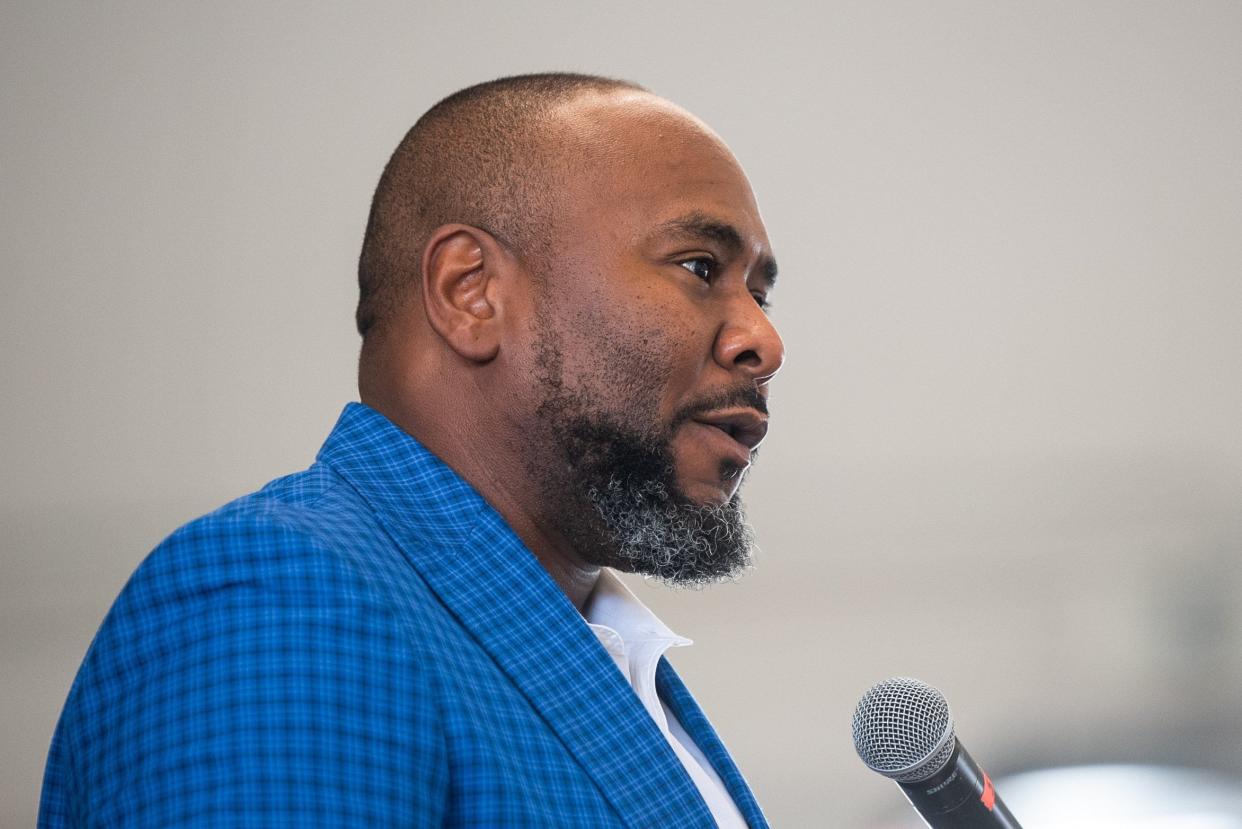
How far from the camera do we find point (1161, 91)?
376cm

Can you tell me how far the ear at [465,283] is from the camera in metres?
1.17

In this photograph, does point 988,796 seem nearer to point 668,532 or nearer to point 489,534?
point 668,532

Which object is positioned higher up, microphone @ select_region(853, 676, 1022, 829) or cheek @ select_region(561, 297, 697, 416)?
cheek @ select_region(561, 297, 697, 416)

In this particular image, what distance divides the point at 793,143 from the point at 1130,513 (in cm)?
139

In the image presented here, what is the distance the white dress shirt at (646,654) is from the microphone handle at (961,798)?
0.57 ft

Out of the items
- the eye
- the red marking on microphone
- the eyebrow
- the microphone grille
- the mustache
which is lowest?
the red marking on microphone

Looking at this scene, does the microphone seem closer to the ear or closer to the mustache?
the mustache

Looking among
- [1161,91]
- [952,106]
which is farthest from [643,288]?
[1161,91]

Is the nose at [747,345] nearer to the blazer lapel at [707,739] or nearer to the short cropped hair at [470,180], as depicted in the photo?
the short cropped hair at [470,180]

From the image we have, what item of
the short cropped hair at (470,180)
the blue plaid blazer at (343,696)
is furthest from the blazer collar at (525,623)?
the short cropped hair at (470,180)

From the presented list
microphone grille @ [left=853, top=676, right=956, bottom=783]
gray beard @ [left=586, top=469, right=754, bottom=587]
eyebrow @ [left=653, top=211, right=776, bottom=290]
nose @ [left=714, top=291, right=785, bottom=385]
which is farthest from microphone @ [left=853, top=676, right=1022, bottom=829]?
eyebrow @ [left=653, top=211, right=776, bottom=290]

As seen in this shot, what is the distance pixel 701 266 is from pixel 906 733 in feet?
1.50

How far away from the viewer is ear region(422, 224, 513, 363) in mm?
1173

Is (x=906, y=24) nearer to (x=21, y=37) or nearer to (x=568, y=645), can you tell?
(x=21, y=37)
